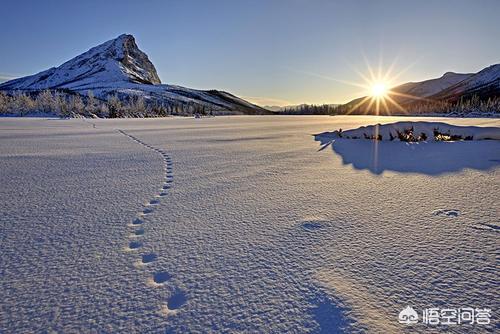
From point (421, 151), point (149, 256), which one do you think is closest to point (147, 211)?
point (149, 256)

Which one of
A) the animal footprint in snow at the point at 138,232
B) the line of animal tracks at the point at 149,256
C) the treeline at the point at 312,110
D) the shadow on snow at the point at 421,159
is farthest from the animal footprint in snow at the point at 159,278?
the treeline at the point at 312,110

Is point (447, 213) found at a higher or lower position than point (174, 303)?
higher

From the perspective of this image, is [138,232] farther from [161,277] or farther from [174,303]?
[174,303]

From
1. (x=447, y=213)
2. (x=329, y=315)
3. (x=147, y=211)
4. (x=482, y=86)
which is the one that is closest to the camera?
(x=329, y=315)

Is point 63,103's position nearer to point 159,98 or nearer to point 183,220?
point 183,220

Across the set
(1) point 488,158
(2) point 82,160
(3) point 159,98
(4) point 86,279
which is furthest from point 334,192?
(3) point 159,98

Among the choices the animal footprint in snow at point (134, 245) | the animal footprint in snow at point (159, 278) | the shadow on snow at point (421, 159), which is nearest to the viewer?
the animal footprint in snow at point (159, 278)

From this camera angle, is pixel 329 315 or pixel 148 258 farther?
pixel 148 258

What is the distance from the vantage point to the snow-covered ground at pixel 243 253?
1553 mm

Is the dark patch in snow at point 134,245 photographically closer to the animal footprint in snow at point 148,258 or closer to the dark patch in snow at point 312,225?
the animal footprint in snow at point 148,258

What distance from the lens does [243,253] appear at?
221 centimetres

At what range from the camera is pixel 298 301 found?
1.64 meters

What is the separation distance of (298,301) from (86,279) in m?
Answer: 1.42

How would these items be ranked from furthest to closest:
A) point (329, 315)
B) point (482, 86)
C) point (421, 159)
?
point (482, 86)
point (421, 159)
point (329, 315)
